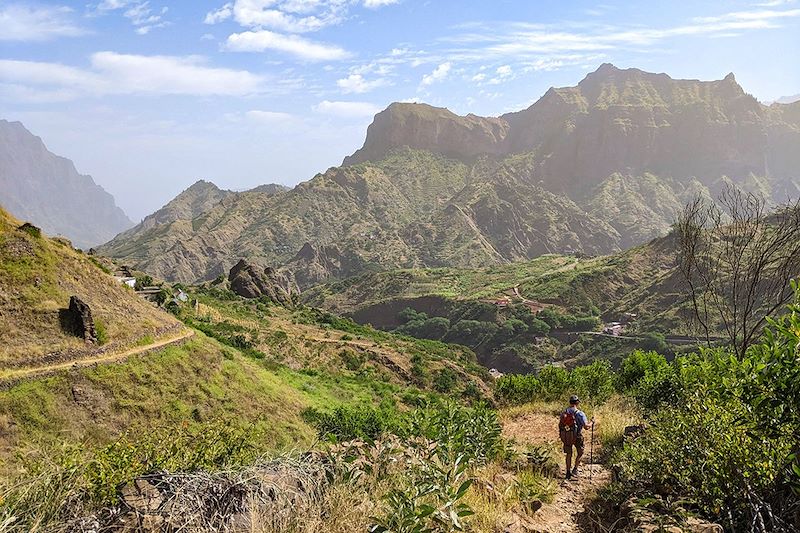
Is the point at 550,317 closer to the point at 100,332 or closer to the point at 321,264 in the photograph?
the point at 100,332

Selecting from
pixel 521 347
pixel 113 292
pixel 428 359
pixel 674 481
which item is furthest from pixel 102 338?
pixel 521 347

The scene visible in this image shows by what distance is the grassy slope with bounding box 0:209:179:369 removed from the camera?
21.2 m

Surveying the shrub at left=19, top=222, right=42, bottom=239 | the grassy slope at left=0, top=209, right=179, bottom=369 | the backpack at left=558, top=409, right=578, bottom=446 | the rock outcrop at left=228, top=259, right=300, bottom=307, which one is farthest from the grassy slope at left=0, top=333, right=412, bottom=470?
the rock outcrop at left=228, top=259, right=300, bottom=307

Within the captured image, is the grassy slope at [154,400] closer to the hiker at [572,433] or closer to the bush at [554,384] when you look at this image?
the hiker at [572,433]

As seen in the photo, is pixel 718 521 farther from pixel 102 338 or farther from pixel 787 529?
pixel 102 338

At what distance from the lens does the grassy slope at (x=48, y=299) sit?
21219mm

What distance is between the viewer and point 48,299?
23.1 m

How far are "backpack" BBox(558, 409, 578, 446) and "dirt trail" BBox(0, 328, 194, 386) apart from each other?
2087cm

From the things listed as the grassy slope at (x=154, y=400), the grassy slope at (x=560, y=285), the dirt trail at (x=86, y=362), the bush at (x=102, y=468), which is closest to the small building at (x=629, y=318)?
the grassy slope at (x=560, y=285)

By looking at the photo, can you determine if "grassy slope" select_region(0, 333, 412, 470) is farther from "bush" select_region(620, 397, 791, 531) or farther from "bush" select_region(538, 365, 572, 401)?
"bush" select_region(538, 365, 572, 401)

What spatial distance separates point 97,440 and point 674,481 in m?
20.8

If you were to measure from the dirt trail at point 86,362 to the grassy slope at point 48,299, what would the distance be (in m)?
0.46

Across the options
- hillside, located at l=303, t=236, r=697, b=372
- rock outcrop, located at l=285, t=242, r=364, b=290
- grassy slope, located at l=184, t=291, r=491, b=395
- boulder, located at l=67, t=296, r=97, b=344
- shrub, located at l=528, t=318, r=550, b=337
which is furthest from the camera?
rock outcrop, located at l=285, t=242, r=364, b=290

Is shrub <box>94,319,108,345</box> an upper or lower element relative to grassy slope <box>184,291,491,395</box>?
upper
